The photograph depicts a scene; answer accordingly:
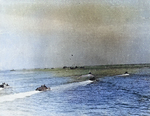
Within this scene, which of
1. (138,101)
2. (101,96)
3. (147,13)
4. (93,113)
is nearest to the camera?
(93,113)

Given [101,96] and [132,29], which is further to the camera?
[101,96]

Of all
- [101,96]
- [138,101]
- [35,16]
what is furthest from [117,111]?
[35,16]

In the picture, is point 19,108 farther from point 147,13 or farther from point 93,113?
point 147,13

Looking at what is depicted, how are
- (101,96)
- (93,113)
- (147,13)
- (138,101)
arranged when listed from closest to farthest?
(93,113)
(147,13)
(138,101)
(101,96)

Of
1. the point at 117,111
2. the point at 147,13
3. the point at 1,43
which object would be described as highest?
the point at 147,13

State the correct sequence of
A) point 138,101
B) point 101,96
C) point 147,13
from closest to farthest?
1. point 147,13
2. point 138,101
3. point 101,96

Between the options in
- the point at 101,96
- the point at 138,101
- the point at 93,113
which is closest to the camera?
the point at 93,113

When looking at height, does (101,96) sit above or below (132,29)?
below

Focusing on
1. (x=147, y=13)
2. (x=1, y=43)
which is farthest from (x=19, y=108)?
(x=147, y=13)

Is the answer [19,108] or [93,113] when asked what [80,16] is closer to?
[93,113]
